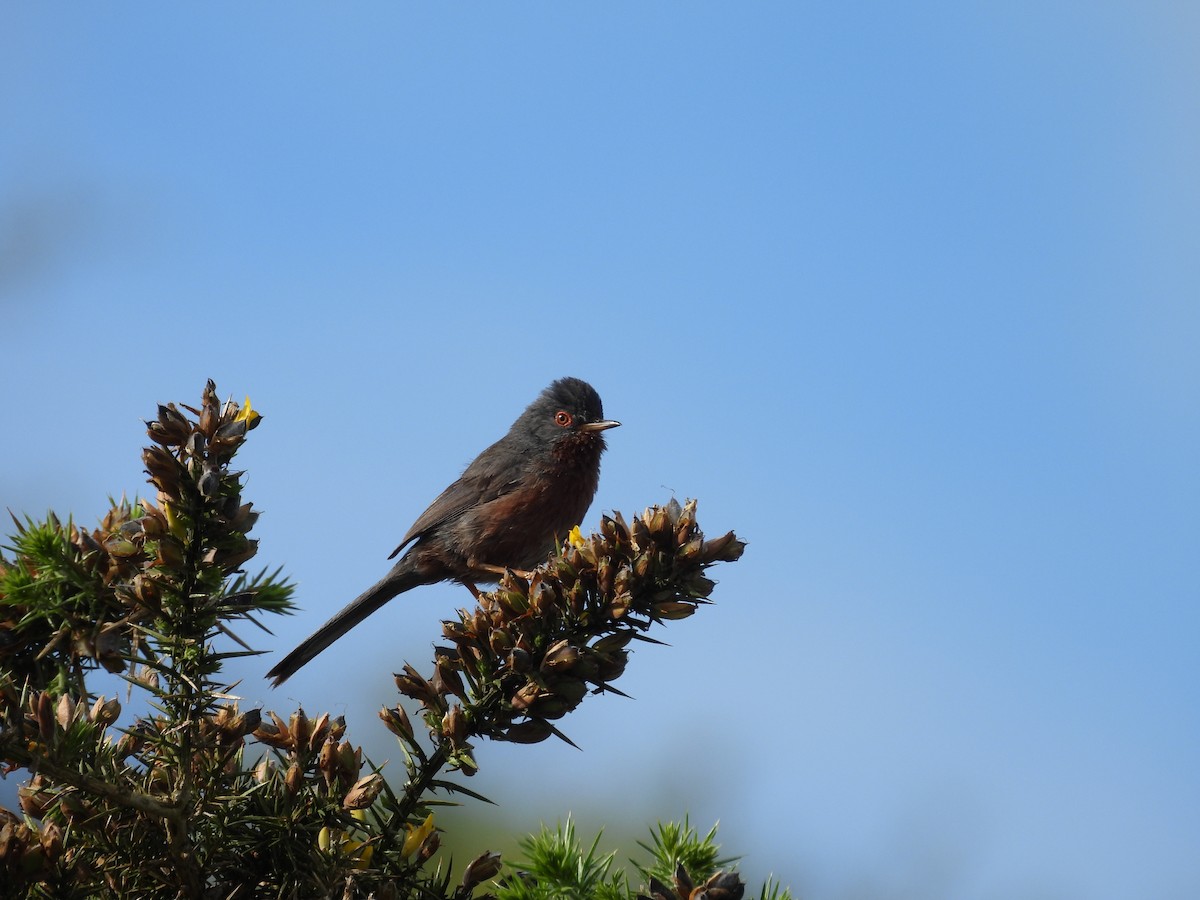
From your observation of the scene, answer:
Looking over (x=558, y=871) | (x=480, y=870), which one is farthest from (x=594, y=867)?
(x=480, y=870)

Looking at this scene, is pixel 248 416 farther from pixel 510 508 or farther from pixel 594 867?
pixel 510 508

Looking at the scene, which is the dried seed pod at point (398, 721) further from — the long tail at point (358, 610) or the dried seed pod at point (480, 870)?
the long tail at point (358, 610)

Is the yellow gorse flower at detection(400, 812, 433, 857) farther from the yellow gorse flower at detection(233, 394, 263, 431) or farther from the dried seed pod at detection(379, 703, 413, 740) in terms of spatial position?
the yellow gorse flower at detection(233, 394, 263, 431)

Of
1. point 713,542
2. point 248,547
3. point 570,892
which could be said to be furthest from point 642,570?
point 248,547

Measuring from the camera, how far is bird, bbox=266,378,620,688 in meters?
6.61

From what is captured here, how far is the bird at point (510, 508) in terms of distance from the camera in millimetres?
6613

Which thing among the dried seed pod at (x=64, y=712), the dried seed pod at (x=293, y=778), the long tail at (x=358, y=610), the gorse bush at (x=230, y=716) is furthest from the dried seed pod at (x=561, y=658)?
the long tail at (x=358, y=610)

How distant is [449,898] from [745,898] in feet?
1.71

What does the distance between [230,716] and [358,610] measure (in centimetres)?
477

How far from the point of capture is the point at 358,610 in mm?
6770

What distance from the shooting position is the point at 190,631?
203cm

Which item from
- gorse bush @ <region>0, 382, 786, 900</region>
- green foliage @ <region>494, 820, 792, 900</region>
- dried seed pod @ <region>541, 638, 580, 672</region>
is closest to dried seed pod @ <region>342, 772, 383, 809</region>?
gorse bush @ <region>0, 382, 786, 900</region>

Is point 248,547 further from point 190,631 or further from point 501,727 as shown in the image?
point 501,727

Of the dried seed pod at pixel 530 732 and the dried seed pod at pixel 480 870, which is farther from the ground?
the dried seed pod at pixel 530 732
